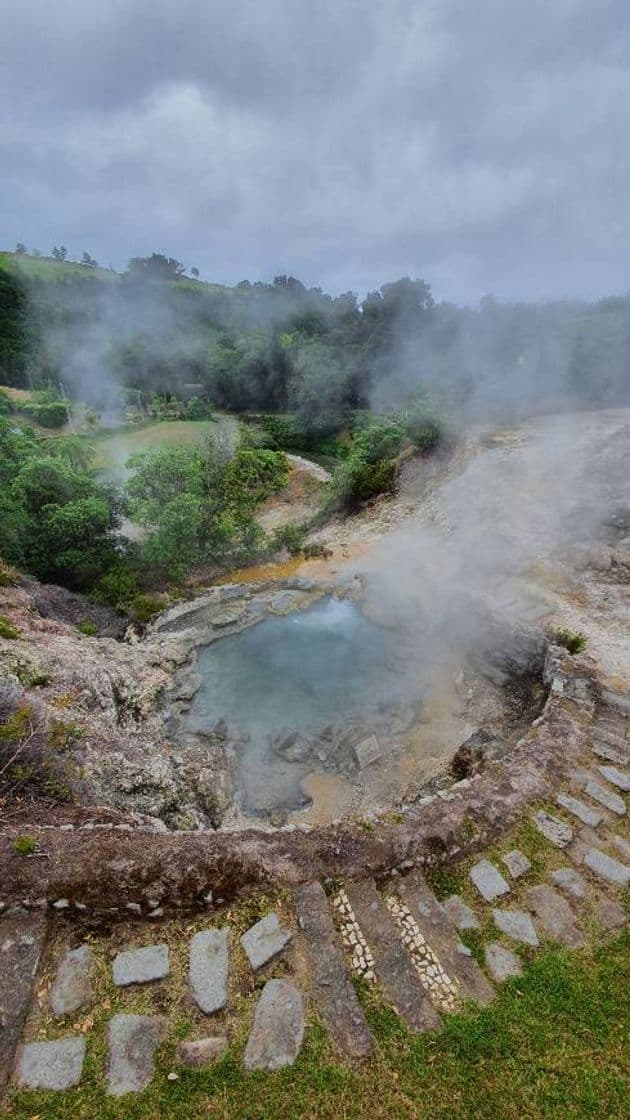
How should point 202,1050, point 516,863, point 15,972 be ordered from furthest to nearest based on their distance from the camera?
point 516,863, point 15,972, point 202,1050

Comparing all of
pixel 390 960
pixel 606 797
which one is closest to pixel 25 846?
pixel 390 960

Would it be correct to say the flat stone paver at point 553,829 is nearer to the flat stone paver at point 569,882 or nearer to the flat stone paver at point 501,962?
the flat stone paver at point 569,882

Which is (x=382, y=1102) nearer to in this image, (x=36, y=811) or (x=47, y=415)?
(x=36, y=811)

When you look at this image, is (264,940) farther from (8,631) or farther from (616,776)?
(8,631)

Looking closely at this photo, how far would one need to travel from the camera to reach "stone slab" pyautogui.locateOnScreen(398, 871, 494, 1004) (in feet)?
16.1

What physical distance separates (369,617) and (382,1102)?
1018cm

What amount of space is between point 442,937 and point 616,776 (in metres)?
3.73

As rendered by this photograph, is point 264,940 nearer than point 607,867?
Yes

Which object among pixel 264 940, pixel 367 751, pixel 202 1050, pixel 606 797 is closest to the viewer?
pixel 202 1050

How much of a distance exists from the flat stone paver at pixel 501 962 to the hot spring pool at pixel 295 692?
4.31 metres

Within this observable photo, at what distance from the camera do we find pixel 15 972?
4855 millimetres

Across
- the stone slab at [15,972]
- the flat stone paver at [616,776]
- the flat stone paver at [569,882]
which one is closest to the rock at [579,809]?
the flat stone paver at [616,776]

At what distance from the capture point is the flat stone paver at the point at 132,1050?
419 cm

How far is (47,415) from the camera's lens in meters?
34.3
